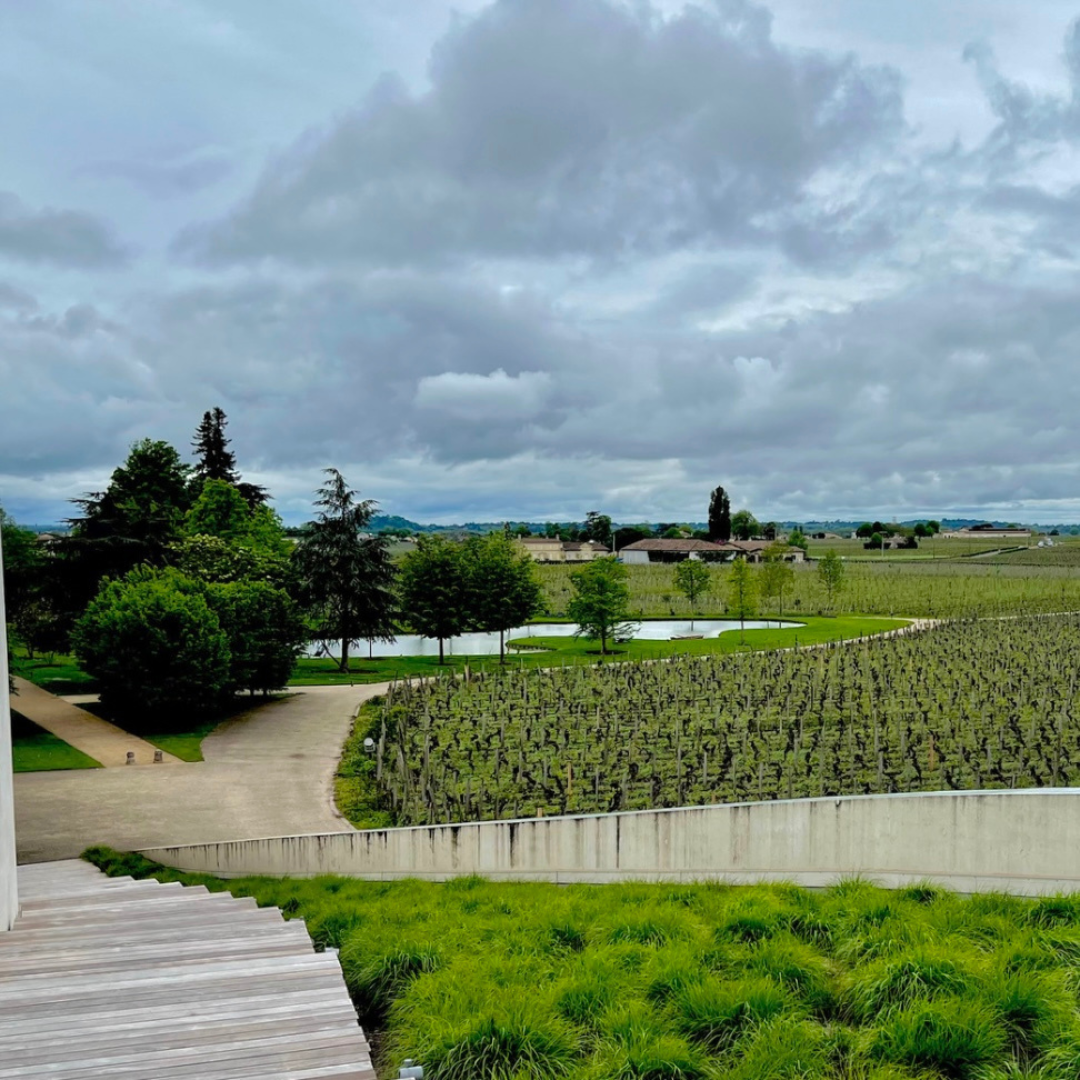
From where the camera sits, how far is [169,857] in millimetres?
11164

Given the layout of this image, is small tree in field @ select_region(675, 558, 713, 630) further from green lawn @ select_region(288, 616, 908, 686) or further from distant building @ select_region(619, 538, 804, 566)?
distant building @ select_region(619, 538, 804, 566)

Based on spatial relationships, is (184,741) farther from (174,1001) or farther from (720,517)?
(720,517)

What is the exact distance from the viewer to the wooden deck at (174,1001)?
3.54 metres

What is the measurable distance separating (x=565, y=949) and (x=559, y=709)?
14.9m

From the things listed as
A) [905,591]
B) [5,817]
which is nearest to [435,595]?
[5,817]

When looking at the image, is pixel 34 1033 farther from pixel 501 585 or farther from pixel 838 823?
pixel 501 585

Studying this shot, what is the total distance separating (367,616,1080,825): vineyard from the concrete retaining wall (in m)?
6.65

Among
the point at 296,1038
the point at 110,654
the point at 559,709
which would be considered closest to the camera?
the point at 296,1038

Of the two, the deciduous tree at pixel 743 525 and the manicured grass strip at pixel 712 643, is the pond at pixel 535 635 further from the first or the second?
the deciduous tree at pixel 743 525

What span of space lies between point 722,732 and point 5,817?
13635 millimetres

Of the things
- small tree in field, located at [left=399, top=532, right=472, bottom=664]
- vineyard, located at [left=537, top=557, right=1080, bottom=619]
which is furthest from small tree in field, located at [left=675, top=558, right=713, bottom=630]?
small tree in field, located at [left=399, top=532, right=472, bottom=664]

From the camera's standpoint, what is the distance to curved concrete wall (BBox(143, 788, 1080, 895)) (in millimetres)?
7711

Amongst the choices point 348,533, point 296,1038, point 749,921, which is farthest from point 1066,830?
point 348,533

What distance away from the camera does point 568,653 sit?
111ft
